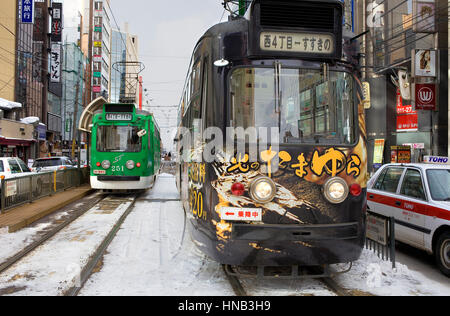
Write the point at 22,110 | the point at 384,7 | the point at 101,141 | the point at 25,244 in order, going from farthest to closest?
the point at 22,110 → the point at 384,7 → the point at 101,141 → the point at 25,244

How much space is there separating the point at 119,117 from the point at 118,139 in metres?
0.82

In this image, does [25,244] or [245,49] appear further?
[25,244]

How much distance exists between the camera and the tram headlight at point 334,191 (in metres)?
4.45

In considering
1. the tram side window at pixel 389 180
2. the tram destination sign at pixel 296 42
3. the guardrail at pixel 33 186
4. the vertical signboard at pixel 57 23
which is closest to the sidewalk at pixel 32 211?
the guardrail at pixel 33 186

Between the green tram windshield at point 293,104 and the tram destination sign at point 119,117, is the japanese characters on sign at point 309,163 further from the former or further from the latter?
the tram destination sign at point 119,117

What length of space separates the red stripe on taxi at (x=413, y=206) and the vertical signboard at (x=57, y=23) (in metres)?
40.4

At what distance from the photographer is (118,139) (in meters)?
13.7

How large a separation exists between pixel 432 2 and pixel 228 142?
21761mm

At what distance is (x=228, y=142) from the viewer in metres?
4.48

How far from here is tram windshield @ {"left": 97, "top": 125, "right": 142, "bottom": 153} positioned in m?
13.6

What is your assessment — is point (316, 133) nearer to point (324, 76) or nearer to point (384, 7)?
point (324, 76)

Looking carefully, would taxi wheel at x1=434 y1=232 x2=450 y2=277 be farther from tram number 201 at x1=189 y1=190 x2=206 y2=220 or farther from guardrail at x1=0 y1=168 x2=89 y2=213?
guardrail at x1=0 y1=168 x2=89 y2=213

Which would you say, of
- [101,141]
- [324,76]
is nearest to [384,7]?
[101,141]

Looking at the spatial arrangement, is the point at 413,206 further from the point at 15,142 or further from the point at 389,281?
the point at 15,142
